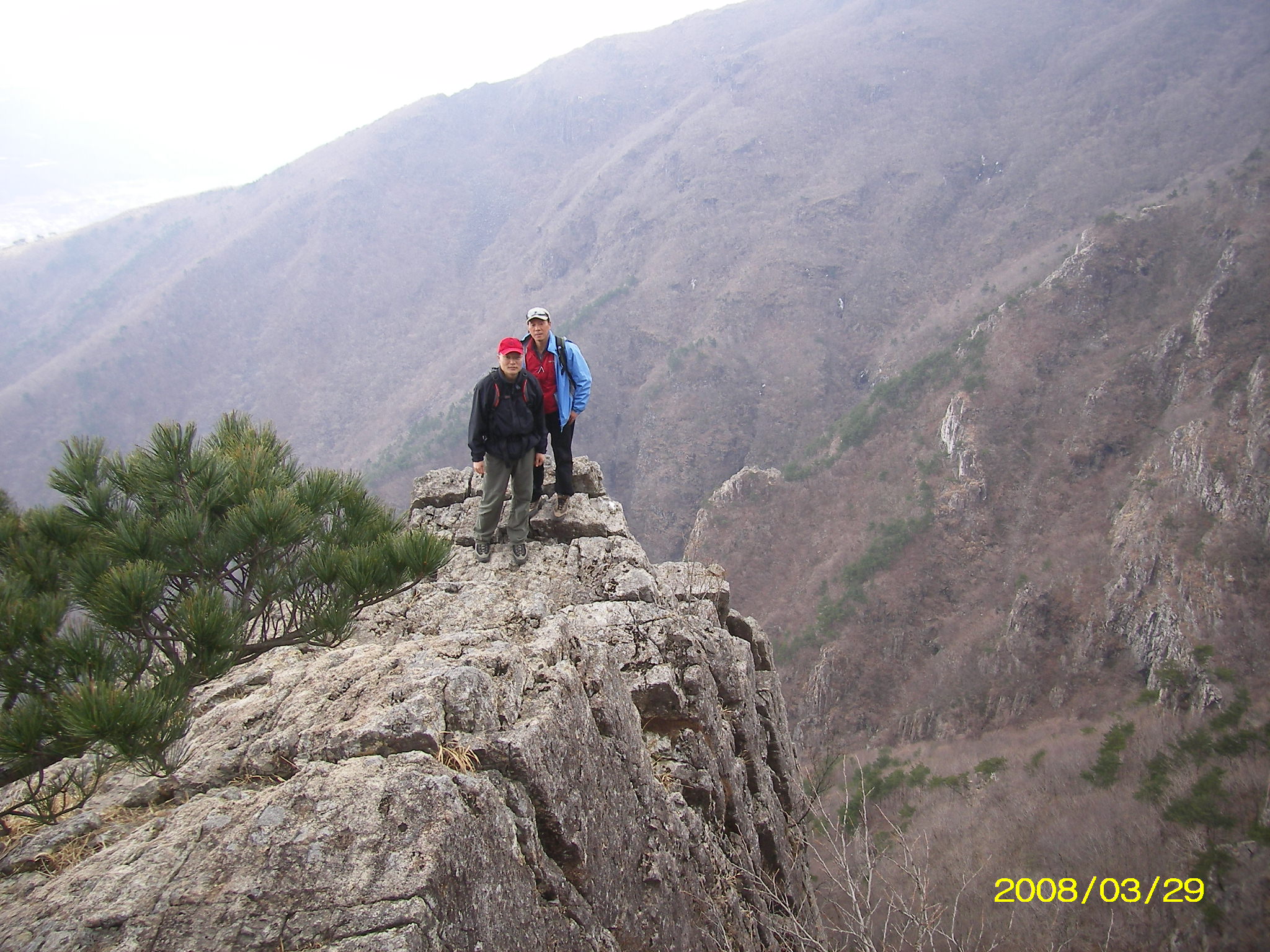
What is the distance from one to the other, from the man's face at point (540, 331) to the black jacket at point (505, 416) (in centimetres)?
59

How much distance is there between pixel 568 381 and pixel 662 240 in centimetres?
8903

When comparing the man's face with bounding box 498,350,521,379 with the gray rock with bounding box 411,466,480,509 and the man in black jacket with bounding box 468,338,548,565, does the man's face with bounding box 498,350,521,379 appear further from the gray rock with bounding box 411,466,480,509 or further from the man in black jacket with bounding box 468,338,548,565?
the gray rock with bounding box 411,466,480,509

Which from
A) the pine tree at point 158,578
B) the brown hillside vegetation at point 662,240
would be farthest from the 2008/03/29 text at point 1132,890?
the brown hillside vegetation at point 662,240

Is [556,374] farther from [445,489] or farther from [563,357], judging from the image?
[445,489]

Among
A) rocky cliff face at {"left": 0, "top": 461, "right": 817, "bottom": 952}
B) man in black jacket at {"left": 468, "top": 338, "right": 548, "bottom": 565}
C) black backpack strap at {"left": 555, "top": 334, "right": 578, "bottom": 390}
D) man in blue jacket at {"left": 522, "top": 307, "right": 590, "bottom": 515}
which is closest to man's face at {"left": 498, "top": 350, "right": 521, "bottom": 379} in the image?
man in black jacket at {"left": 468, "top": 338, "right": 548, "bottom": 565}

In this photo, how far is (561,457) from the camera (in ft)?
25.7

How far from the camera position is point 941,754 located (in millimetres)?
34531

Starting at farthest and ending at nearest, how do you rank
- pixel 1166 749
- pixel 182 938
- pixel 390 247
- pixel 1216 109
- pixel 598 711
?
1. pixel 390 247
2. pixel 1216 109
3. pixel 1166 749
4. pixel 598 711
5. pixel 182 938

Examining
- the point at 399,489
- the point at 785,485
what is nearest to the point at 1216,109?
the point at 785,485

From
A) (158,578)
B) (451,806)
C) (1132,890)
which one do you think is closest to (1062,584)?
(1132,890)

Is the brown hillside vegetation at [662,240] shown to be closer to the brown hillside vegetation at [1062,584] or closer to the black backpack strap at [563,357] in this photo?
the brown hillside vegetation at [1062,584]

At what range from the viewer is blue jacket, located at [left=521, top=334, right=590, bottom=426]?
6.87 meters

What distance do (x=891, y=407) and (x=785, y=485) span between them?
10.8 meters

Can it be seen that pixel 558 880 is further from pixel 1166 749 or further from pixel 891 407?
pixel 891 407
